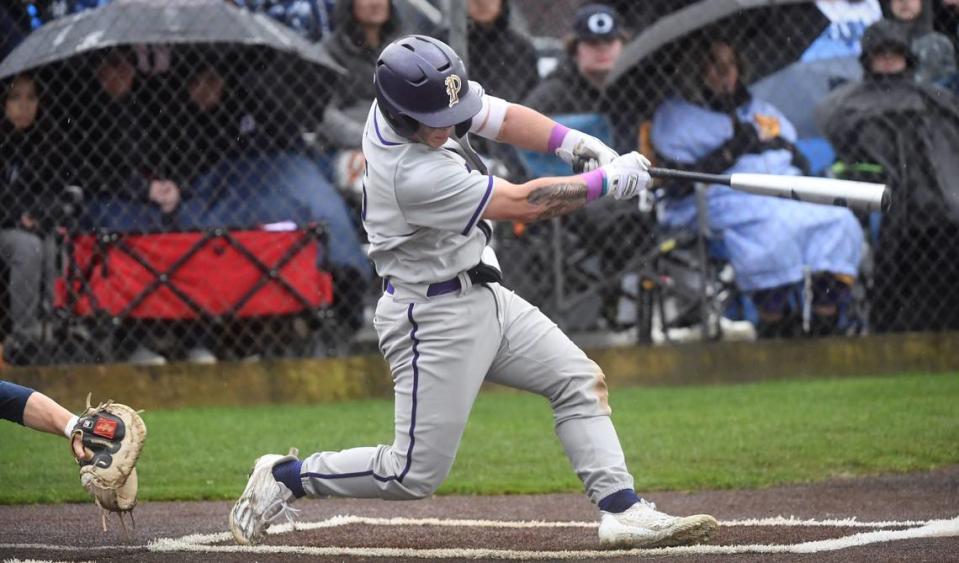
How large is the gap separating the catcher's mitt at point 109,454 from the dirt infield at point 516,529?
170mm

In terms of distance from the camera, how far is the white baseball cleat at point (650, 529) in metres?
4.69

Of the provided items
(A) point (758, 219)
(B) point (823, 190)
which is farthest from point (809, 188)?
(A) point (758, 219)

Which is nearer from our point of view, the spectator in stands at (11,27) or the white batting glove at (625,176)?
the white batting glove at (625,176)

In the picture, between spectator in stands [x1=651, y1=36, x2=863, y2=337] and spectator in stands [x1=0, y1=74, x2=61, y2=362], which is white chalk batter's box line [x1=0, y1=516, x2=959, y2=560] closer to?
spectator in stands [x1=0, y1=74, x2=61, y2=362]

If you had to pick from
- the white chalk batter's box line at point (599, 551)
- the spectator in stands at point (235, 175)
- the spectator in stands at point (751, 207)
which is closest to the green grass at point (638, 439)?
the spectator in stands at point (751, 207)

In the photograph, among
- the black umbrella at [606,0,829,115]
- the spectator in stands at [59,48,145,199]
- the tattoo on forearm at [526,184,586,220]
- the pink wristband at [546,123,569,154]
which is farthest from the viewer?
the black umbrella at [606,0,829,115]

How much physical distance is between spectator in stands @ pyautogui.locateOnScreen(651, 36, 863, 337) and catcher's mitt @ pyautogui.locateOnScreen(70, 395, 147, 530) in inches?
186

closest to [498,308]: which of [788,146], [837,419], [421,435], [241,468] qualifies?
[421,435]

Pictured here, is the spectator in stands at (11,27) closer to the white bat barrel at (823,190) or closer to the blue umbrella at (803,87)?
the blue umbrella at (803,87)

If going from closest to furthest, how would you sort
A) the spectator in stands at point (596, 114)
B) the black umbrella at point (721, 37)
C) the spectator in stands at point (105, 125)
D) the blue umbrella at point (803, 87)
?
the spectator in stands at point (105, 125) < the spectator in stands at point (596, 114) < the black umbrella at point (721, 37) < the blue umbrella at point (803, 87)

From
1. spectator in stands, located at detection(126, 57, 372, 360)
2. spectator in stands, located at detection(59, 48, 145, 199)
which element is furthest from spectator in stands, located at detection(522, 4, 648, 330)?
spectator in stands, located at detection(59, 48, 145, 199)

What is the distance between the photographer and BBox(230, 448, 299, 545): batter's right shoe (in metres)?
4.98

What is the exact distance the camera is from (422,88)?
14.9 ft

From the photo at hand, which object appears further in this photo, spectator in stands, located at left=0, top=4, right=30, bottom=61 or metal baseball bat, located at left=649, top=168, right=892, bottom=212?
spectator in stands, located at left=0, top=4, right=30, bottom=61
